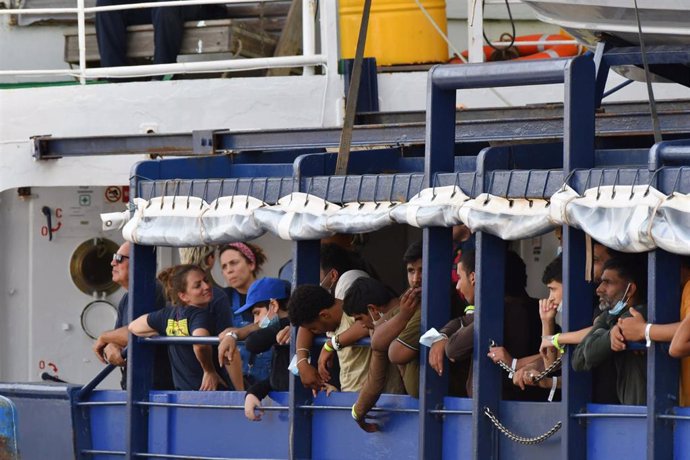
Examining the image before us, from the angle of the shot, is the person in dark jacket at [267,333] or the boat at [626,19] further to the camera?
the boat at [626,19]

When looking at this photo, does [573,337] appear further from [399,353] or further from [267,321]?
[267,321]

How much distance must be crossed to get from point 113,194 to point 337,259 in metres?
4.13

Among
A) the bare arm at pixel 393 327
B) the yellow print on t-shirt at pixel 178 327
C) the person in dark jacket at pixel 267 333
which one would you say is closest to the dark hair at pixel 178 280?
the yellow print on t-shirt at pixel 178 327

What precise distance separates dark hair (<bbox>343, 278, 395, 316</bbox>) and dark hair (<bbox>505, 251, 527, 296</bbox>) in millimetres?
641

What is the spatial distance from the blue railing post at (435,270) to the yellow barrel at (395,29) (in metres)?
4.36

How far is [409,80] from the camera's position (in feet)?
41.3

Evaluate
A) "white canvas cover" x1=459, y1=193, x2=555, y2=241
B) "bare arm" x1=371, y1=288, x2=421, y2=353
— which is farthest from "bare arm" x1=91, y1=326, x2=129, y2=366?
"white canvas cover" x1=459, y1=193, x2=555, y2=241

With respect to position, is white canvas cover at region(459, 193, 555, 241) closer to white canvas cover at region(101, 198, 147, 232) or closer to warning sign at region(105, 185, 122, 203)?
white canvas cover at region(101, 198, 147, 232)

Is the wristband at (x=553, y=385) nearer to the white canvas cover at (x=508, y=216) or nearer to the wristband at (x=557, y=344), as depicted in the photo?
the wristband at (x=557, y=344)

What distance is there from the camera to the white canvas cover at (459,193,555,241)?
26.3 ft

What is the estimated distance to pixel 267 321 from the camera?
9.22 metres

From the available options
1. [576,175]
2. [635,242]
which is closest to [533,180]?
[576,175]

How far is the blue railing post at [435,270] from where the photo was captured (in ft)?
27.5

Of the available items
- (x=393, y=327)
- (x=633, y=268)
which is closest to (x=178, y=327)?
(x=393, y=327)
